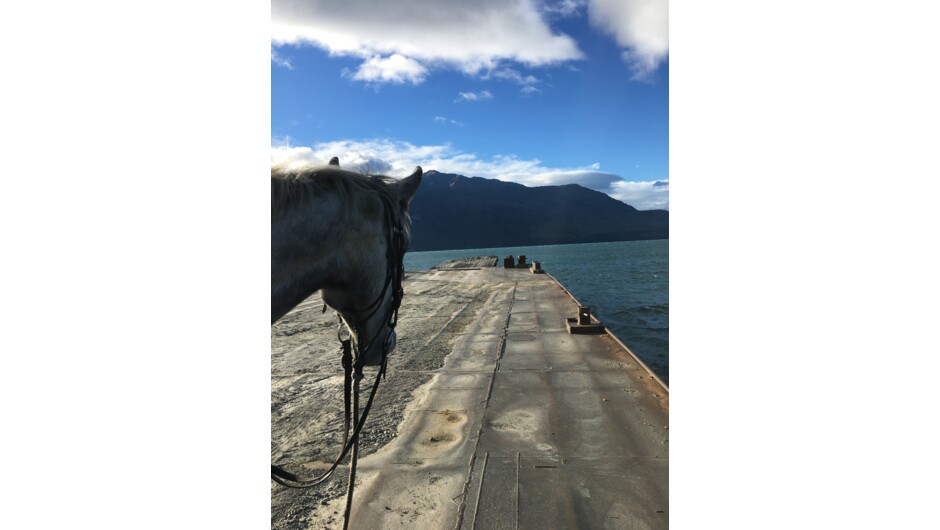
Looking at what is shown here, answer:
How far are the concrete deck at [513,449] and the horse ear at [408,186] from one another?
8.52 feet

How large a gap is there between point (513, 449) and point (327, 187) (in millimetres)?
3551

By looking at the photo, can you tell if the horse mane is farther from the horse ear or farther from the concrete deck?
the concrete deck

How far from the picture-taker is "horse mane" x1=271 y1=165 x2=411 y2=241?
1.65m

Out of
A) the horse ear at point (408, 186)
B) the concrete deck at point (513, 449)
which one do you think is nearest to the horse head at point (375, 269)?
the horse ear at point (408, 186)

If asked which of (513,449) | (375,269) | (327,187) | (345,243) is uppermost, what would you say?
(327,187)

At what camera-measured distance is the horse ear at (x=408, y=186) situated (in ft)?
6.69

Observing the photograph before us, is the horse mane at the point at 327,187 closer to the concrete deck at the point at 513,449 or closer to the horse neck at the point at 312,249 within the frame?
the horse neck at the point at 312,249

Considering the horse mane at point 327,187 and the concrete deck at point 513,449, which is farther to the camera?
the concrete deck at point 513,449

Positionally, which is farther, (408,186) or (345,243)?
(408,186)

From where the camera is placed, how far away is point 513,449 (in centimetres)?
430

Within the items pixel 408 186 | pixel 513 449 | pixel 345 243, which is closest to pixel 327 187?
pixel 345 243

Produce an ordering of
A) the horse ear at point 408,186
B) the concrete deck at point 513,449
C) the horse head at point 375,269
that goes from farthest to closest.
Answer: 1. the concrete deck at point 513,449
2. the horse ear at point 408,186
3. the horse head at point 375,269

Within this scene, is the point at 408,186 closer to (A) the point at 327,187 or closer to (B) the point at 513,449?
(A) the point at 327,187

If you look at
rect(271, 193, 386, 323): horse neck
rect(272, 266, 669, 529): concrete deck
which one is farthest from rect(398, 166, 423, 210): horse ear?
rect(272, 266, 669, 529): concrete deck
